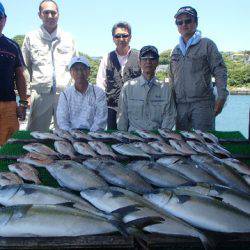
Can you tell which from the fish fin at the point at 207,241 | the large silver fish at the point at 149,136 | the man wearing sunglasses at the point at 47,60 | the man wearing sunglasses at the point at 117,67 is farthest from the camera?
the man wearing sunglasses at the point at 47,60

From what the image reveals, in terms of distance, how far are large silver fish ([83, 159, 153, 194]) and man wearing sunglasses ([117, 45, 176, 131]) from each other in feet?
6.67

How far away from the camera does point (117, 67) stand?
5.60 metres

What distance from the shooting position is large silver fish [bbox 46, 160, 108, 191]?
2586mm

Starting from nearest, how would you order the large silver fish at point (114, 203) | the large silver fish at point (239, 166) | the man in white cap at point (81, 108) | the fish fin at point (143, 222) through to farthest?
the fish fin at point (143, 222), the large silver fish at point (114, 203), the large silver fish at point (239, 166), the man in white cap at point (81, 108)

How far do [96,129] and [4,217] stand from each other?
2.93 meters

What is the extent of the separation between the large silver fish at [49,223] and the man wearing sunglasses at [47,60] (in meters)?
4.03

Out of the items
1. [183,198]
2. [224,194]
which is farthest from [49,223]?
[224,194]

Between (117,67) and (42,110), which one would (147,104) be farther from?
(42,110)

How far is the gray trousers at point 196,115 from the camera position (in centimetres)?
511

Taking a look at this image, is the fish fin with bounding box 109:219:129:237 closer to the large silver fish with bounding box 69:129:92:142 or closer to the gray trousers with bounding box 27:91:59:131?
the large silver fish with bounding box 69:129:92:142

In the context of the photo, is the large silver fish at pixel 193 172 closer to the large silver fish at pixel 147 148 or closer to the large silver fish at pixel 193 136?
the large silver fish at pixel 147 148

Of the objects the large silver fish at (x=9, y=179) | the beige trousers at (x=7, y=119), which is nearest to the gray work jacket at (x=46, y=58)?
the beige trousers at (x=7, y=119)

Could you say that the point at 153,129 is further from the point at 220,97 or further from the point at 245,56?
the point at 245,56

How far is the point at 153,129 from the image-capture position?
4891 millimetres
